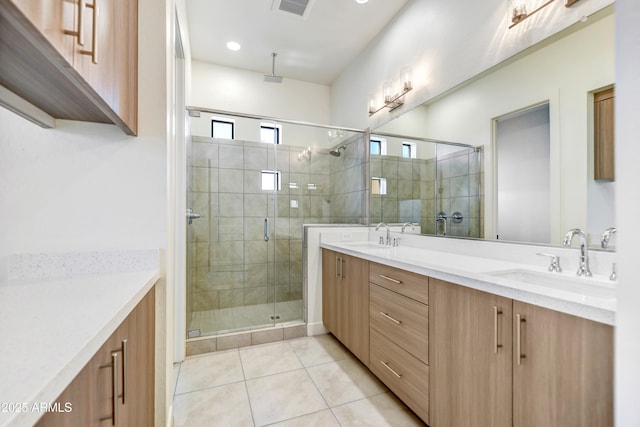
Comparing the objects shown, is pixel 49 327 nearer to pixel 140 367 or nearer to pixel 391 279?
pixel 140 367

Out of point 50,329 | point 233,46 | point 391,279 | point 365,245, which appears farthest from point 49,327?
point 233,46

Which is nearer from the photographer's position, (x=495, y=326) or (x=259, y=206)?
(x=495, y=326)

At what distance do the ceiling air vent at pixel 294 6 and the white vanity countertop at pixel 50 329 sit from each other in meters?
2.53

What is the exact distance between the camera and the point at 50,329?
58 centimetres

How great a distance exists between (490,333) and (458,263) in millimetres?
512

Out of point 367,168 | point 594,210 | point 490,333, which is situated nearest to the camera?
point 490,333

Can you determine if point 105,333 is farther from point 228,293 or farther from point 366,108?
point 366,108

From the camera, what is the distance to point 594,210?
45.3 inches

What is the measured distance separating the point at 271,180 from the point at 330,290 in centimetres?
130

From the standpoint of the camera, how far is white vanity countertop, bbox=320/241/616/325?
77 centimetres

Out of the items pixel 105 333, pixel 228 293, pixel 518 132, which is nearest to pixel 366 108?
pixel 518 132

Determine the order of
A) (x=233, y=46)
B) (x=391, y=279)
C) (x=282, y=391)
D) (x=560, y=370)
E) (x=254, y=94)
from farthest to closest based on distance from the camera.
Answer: (x=254, y=94) < (x=233, y=46) < (x=282, y=391) < (x=391, y=279) < (x=560, y=370)

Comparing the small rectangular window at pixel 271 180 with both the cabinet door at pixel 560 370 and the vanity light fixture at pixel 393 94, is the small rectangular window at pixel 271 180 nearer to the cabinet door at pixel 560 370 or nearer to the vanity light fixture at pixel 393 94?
the vanity light fixture at pixel 393 94

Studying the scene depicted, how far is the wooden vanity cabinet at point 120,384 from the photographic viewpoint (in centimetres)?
51
